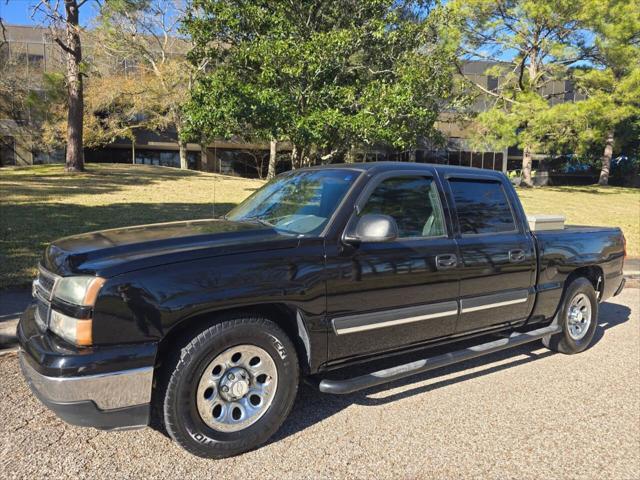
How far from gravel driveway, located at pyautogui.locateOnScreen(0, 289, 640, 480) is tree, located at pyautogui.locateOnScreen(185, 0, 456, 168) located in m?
11.7

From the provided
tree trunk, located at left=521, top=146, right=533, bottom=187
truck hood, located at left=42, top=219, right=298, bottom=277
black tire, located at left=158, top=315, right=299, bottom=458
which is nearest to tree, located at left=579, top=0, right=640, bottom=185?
tree trunk, located at left=521, top=146, right=533, bottom=187

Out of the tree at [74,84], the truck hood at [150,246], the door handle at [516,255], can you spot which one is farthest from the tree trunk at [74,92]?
the door handle at [516,255]

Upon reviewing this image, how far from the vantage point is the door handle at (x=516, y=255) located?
14.9ft

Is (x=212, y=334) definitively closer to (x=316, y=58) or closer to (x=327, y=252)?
(x=327, y=252)

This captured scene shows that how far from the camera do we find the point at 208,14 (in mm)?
16672

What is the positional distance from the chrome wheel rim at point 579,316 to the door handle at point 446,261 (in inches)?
76.7

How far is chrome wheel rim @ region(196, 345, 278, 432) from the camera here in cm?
311

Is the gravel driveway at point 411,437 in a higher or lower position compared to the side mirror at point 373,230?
lower

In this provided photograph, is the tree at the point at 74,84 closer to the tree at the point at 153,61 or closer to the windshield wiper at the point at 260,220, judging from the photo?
the tree at the point at 153,61

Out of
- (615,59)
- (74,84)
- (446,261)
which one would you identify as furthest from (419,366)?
(615,59)

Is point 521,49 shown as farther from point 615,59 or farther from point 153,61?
point 153,61

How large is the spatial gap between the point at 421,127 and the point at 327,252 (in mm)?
15400

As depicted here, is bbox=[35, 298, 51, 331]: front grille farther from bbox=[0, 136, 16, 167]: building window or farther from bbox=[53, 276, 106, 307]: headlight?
bbox=[0, 136, 16, 167]: building window

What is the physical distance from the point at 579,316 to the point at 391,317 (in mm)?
2749
